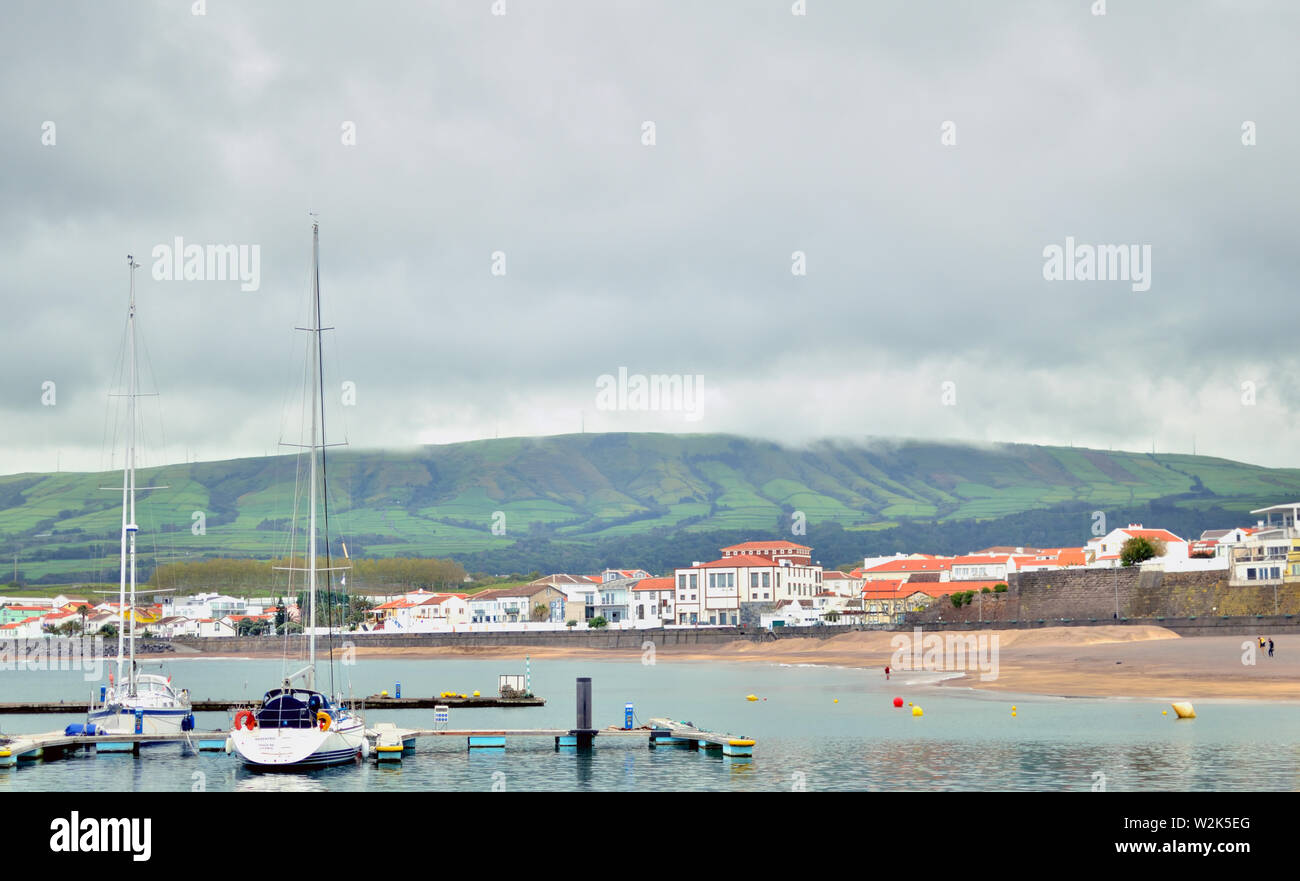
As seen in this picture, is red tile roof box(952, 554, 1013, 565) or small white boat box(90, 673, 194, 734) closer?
small white boat box(90, 673, 194, 734)

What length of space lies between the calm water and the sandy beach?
5.95 m

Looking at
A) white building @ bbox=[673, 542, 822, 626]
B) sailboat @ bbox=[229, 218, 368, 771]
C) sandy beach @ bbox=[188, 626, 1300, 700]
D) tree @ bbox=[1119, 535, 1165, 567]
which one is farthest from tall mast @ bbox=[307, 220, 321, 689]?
white building @ bbox=[673, 542, 822, 626]

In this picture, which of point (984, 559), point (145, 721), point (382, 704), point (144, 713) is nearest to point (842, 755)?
point (145, 721)

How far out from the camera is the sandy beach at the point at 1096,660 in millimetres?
65500

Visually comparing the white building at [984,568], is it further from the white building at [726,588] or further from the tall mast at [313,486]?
the tall mast at [313,486]

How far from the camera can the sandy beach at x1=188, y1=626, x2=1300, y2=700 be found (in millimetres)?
65500

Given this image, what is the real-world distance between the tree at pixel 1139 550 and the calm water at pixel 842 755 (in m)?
75.9

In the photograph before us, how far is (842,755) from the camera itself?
1709 inches

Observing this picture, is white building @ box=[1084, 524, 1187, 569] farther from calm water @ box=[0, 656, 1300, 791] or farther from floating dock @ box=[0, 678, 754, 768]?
floating dock @ box=[0, 678, 754, 768]

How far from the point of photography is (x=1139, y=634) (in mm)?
106562

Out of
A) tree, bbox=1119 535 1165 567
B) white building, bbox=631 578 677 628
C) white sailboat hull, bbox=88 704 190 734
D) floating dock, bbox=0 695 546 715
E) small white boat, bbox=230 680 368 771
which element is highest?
tree, bbox=1119 535 1165 567

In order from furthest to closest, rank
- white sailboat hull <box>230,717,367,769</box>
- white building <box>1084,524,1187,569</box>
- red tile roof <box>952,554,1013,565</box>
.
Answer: red tile roof <box>952,554,1013,565</box> → white building <box>1084,524,1187,569</box> → white sailboat hull <box>230,717,367,769</box>

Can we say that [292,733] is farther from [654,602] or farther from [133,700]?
[654,602]
